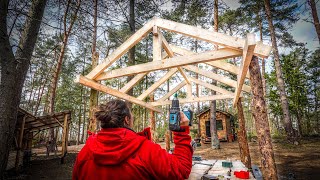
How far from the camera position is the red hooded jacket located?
4.22ft

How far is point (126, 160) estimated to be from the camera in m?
1.30

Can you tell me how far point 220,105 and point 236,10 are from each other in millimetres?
29413

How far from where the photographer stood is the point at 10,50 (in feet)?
11.4

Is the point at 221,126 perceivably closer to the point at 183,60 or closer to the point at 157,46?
the point at 157,46

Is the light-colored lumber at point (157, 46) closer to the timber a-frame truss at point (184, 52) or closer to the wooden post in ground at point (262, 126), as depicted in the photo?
the timber a-frame truss at point (184, 52)

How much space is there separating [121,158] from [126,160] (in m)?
0.05

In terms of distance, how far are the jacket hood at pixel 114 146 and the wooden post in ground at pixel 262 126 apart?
318cm

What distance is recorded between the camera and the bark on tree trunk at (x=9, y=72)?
11.0 ft

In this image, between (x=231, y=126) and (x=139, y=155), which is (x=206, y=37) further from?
(x=231, y=126)

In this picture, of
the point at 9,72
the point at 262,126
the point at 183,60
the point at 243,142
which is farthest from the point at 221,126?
the point at 9,72

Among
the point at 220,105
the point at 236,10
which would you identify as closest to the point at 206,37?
the point at 236,10

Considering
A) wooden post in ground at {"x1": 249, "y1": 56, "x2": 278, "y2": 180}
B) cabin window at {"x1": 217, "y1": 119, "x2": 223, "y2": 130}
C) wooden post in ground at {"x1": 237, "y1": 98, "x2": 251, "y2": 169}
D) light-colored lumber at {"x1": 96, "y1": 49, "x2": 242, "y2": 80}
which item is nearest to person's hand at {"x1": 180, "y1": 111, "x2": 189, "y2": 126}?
light-colored lumber at {"x1": 96, "y1": 49, "x2": 242, "y2": 80}

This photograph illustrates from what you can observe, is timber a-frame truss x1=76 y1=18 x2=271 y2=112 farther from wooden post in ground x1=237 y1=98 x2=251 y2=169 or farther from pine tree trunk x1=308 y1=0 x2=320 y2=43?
pine tree trunk x1=308 y1=0 x2=320 y2=43

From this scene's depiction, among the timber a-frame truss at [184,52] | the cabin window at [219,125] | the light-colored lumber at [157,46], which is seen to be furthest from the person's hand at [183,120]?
the cabin window at [219,125]
